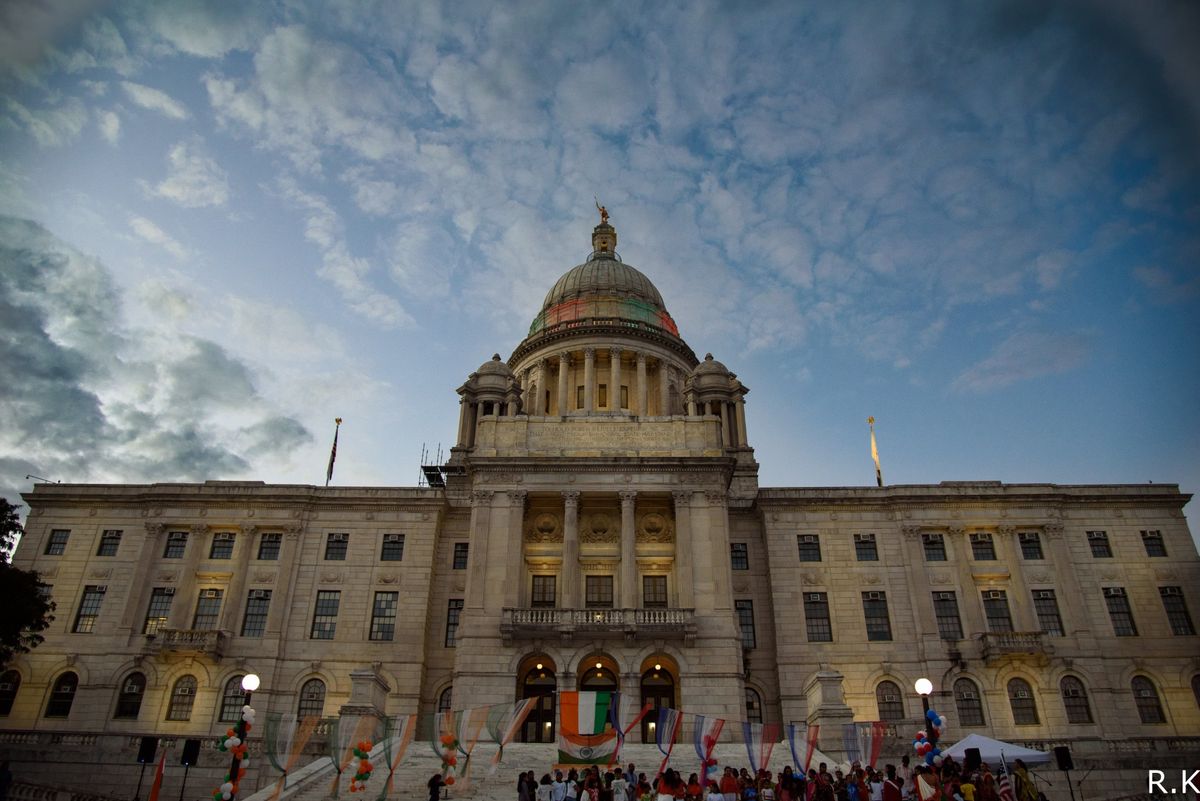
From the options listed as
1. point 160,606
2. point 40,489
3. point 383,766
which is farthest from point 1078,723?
point 40,489

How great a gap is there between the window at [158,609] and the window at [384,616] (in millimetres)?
10738

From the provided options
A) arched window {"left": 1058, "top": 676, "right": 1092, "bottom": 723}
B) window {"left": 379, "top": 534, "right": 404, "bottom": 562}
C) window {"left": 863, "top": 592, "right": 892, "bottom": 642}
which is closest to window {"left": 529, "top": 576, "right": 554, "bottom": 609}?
window {"left": 379, "top": 534, "right": 404, "bottom": 562}

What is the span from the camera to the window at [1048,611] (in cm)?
4094

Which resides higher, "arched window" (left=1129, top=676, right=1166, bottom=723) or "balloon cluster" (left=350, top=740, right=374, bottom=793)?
"arched window" (left=1129, top=676, right=1166, bottom=723)

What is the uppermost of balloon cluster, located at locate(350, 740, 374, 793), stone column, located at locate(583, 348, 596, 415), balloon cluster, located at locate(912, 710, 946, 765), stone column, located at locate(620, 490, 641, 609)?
stone column, located at locate(583, 348, 596, 415)

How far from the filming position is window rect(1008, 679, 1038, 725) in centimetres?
3887

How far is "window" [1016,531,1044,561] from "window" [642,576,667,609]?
19.7m

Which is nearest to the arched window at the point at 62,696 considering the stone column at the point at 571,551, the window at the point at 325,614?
the window at the point at 325,614

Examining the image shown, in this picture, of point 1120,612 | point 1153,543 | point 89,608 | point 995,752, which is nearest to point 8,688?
point 89,608

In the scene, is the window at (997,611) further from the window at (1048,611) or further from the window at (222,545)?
the window at (222,545)

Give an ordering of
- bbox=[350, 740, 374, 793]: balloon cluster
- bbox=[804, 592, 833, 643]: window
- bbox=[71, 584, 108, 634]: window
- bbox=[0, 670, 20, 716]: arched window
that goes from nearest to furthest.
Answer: bbox=[350, 740, 374, 793]: balloon cluster
bbox=[0, 670, 20, 716]: arched window
bbox=[804, 592, 833, 643]: window
bbox=[71, 584, 108, 634]: window

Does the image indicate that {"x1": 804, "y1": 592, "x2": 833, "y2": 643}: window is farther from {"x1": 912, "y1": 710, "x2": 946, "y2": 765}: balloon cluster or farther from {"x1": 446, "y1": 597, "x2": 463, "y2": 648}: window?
{"x1": 912, "y1": 710, "x2": 946, "y2": 765}: balloon cluster

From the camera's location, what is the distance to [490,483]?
132 ft

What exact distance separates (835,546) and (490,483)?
19.0 meters
